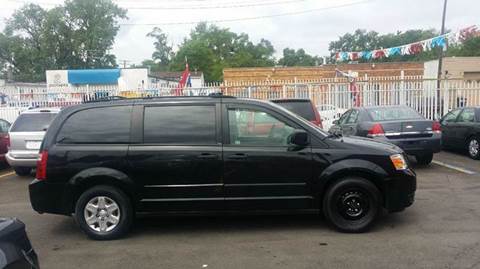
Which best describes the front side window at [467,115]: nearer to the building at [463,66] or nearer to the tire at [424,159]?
the tire at [424,159]

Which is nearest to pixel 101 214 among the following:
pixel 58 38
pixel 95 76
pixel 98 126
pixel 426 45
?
pixel 98 126

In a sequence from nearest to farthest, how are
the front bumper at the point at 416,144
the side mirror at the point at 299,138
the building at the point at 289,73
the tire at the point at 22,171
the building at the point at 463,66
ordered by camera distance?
the side mirror at the point at 299,138, the front bumper at the point at 416,144, the tire at the point at 22,171, the building at the point at 289,73, the building at the point at 463,66

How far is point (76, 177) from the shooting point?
6.16 m

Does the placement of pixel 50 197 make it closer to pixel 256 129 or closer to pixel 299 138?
pixel 256 129

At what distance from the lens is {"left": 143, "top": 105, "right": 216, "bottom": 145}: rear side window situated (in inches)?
247

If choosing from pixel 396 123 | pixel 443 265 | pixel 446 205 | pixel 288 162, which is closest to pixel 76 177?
pixel 288 162

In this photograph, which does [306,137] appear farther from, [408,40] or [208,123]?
[408,40]

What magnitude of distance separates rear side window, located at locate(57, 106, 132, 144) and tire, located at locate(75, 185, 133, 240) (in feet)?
2.06

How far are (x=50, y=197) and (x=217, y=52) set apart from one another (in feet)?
300

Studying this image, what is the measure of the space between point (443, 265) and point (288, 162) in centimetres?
210

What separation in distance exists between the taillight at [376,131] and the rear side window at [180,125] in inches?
217

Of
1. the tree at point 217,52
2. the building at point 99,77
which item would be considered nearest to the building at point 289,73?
the building at point 99,77

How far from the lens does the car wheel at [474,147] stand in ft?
39.3

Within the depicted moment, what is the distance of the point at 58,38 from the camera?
60.7m
